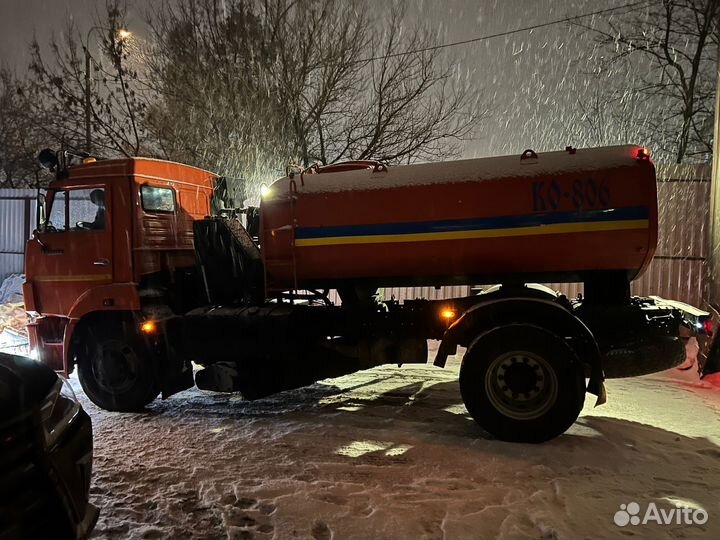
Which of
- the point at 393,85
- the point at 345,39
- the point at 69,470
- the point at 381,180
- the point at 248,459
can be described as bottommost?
the point at 248,459

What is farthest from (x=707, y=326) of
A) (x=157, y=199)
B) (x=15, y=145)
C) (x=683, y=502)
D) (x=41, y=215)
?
(x=15, y=145)

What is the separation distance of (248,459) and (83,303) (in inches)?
114

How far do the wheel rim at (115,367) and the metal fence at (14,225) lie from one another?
1177 centimetres

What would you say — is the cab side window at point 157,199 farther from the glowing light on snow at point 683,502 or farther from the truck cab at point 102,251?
the glowing light on snow at point 683,502

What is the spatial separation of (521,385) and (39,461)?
371cm

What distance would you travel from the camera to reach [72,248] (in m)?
5.93

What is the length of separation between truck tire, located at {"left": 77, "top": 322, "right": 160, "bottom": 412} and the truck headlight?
9.56ft

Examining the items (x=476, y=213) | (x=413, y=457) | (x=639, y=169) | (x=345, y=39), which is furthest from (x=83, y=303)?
(x=345, y=39)

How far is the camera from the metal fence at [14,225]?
15316mm

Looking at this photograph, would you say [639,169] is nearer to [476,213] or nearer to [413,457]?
[476,213]

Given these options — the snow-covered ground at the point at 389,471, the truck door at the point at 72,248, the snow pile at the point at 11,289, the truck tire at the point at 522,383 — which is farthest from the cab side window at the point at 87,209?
the snow pile at the point at 11,289

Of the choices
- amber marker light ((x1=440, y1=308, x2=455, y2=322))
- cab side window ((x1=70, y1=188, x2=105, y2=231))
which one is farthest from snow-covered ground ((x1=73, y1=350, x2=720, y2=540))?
cab side window ((x1=70, y1=188, x2=105, y2=231))

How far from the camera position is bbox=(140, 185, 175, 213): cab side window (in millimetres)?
5863

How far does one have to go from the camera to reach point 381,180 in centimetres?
500
